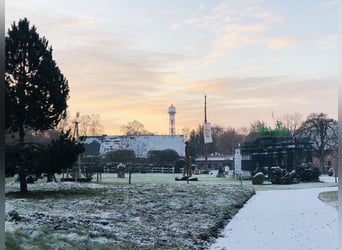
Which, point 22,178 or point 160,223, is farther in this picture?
point 22,178

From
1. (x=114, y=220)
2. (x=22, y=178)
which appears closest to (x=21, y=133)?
(x=22, y=178)

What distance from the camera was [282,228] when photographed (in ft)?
31.1

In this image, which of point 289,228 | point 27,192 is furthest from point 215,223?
point 27,192

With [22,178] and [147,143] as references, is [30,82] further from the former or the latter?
[147,143]

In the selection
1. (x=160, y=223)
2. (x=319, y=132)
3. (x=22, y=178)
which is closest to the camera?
(x=160, y=223)

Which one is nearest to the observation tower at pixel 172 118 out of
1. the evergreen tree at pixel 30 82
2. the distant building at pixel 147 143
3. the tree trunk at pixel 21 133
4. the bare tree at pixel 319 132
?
the distant building at pixel 147 143

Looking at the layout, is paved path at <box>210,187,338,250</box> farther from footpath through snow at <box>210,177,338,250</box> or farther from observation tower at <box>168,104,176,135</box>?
observation tower at <box>168,104,176,135</box>

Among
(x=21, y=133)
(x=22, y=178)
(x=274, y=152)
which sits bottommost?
(x=22, y=178)

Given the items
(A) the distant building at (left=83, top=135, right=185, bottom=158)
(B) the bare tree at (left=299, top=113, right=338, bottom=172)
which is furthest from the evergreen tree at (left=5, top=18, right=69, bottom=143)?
(A) the distant building at (left=83, top=135, right=185, bottom=158)

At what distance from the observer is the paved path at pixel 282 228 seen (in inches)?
296

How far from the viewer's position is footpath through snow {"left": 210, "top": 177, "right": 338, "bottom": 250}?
752 cm

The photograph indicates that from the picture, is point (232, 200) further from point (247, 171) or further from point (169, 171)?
point (169, 171)

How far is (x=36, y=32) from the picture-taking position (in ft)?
45.9

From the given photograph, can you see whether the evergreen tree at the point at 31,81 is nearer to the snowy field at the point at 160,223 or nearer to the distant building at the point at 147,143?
the snowy field at the point at 160,223
